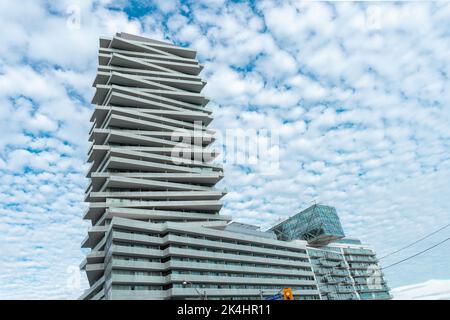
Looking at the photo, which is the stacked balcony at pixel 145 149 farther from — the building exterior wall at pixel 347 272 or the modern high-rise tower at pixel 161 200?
the building exterior wall at pixel 347 272

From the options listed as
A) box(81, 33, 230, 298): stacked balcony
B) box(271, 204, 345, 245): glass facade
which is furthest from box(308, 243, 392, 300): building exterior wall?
box(81, 33, 230, 298): stacked balcony

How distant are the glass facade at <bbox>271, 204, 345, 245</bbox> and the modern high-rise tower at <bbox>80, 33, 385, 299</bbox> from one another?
25495mm

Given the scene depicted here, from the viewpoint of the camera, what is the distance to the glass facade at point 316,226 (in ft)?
414

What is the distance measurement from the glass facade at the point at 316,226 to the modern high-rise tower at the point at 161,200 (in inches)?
1004

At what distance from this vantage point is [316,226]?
126938mm

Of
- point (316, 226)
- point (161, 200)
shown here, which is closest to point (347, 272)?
point (316, 226)

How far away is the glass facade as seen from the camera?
12606 centimetres

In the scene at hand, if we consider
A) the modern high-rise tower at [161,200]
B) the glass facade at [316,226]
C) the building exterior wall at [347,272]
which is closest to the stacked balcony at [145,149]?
the modern high-rise tower at [161,200]

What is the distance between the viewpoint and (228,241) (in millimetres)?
83625

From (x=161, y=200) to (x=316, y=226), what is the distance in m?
66.3

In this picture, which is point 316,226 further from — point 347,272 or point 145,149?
point 145,149

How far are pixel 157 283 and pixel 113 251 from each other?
34.0ft

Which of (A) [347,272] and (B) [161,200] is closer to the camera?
(B) [161,200]
